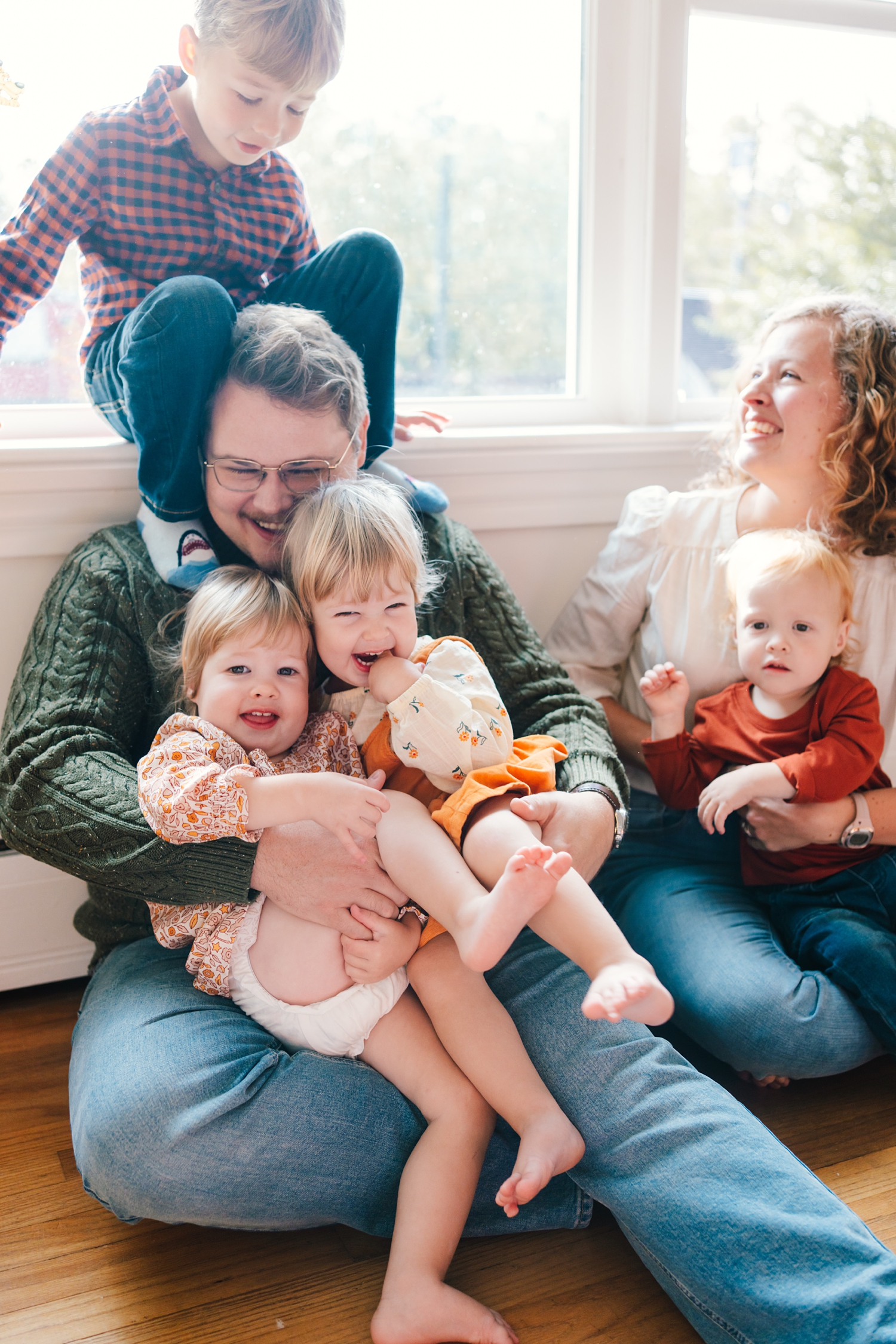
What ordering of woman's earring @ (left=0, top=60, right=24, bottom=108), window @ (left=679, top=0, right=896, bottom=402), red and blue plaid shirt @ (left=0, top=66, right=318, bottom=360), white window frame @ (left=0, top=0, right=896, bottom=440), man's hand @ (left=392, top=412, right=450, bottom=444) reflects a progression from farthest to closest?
window @ (left=679, top=0, right=896, bottom=402) → white window frame @ (left=0, top=0, right=896, bottom=440) → man's hand @ (left=392, top=412, right=450, bottom=444) → woman's earring @ (left=0, top=60, right=24, bottom=108) → red and blue plaid shirt @ (left=0, top=66, right=318, bottom=360)

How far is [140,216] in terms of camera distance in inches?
56.1

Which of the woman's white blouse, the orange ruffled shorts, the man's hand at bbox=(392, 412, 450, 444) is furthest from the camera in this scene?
the man's hand at bbox=(392, 412, 450, 444)

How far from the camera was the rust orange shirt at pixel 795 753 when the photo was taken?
1448 millimetres

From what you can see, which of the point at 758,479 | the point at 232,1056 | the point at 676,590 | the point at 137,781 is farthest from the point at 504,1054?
the point at 758,479

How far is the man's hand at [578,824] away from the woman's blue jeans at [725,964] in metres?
0.27

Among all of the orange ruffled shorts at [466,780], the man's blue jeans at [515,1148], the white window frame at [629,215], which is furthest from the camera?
the white window frame at [629,215]

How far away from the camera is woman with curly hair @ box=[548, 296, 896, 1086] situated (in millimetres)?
1374

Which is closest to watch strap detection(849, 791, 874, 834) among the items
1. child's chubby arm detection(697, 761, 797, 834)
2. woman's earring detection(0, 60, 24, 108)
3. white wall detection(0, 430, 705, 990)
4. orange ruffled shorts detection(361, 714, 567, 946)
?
child's chubby arm detection(697, 761, 797, 834)

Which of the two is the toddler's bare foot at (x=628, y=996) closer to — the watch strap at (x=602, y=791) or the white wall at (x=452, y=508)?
the watch strap at (x=602, y=791)

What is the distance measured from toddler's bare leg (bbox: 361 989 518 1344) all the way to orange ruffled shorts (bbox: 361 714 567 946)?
0.40 ft

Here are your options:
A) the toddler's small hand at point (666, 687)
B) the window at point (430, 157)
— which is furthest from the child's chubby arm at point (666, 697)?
the window at point (430, 157)

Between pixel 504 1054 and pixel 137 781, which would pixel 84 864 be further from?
pixel 504 1054

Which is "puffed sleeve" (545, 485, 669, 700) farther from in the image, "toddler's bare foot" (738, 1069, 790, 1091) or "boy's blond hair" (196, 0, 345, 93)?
"boy's blond hair" (196, 0, 345, 93)

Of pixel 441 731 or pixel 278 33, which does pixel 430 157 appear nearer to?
pixel 278 33
